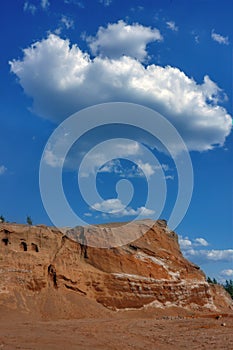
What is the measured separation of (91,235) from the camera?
5422 centimetres

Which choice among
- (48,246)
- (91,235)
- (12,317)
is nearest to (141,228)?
(91,235)

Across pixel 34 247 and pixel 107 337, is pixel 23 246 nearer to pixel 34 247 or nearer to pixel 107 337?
pixel 34 247

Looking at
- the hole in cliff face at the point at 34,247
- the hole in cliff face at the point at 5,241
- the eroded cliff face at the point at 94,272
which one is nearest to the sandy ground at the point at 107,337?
the eroded cliff face at the point at 94,272

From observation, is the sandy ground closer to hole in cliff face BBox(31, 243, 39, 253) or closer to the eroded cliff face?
the eroded cliff face

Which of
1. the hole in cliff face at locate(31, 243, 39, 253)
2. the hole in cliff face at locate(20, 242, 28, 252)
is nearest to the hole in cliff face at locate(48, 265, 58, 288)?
the hole in cliff face at locate(31, 243, 39, 253)

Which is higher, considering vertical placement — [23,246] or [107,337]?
[23,246]

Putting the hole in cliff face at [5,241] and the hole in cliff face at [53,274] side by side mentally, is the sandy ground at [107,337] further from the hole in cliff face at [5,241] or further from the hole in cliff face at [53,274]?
the hole in cliff face at [5,241]

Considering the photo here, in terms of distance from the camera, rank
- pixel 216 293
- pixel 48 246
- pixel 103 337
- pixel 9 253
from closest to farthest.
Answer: pixel 103 337
pixel 9 253
pixel 48 246
pixel 216 293

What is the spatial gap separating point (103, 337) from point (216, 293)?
172 feet

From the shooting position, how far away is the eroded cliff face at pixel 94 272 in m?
40.7

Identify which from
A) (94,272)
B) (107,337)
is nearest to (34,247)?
(94,272)

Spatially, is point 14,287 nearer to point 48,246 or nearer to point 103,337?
point 48,246

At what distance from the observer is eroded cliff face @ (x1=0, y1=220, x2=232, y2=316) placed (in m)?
40.7

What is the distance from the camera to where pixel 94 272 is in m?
49.2
